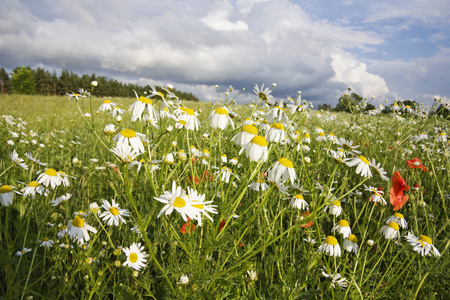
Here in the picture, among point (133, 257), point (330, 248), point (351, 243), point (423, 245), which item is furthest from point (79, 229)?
point (423, 245)

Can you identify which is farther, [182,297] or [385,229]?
[385,229]

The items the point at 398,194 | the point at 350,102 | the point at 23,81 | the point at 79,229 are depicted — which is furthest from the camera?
the point at 23,81

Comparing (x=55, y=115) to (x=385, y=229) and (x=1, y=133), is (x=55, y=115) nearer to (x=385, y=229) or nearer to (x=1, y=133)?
(x=1, y=133)

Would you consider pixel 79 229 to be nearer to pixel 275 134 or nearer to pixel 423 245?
pixel 275 134

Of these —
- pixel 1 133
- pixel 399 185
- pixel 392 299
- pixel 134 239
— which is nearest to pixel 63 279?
pixel 134 239

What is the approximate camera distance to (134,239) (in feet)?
5.19

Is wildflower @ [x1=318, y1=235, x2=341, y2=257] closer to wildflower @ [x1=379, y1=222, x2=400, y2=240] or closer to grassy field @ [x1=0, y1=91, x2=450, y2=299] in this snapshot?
grassy field @ [x1=0, y1=91, x2=450, y2=299]

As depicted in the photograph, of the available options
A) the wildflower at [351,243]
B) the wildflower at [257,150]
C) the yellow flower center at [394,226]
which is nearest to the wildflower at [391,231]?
the yellow flower center at [394,226]

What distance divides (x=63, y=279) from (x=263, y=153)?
1.26 meters

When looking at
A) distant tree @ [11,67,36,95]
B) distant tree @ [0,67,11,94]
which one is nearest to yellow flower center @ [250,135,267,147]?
distant tree @ [11,67,36,95]

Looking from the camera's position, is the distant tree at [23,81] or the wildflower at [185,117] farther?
the distant tree at [23,81]

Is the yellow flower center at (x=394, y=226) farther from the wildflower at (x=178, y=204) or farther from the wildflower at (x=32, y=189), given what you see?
the wildflower at (x=32, y=189)

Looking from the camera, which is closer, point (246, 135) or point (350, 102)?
point (246, 135)

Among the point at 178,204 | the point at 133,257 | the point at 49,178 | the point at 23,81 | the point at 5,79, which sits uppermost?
the point at 5,79
